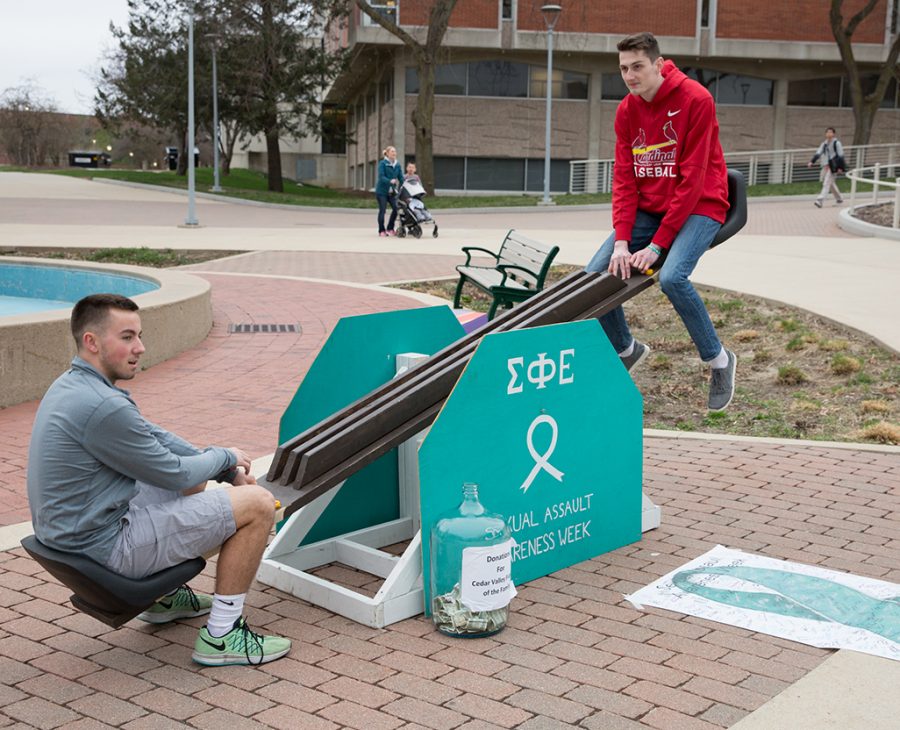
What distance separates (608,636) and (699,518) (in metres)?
1.56

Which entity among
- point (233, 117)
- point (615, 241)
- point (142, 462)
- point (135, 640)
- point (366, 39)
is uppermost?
point (366, 39)

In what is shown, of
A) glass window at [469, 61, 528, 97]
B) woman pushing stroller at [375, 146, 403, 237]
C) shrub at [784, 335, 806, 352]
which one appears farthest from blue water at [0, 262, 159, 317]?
glass window at [469, 61, 528, 97]

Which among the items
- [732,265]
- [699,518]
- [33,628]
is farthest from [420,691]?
[732,265]

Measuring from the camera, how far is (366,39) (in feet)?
126

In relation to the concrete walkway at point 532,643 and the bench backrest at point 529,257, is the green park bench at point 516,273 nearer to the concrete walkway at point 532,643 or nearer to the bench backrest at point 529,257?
the bench backrest at point 529,257

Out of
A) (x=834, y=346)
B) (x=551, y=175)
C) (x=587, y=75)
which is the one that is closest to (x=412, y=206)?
(x=834, y=346)

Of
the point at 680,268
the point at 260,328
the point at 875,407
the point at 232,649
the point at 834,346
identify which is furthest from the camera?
the point at 260,328

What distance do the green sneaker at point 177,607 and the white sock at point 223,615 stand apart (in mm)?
438

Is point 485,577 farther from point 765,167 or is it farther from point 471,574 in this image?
point 765,167

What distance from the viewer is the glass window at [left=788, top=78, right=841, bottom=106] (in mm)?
44281

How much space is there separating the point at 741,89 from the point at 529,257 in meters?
37.1

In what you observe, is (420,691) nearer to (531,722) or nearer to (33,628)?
(531,722)

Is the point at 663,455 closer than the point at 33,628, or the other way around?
the point at 33,628

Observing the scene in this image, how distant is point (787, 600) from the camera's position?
4.18 meters
